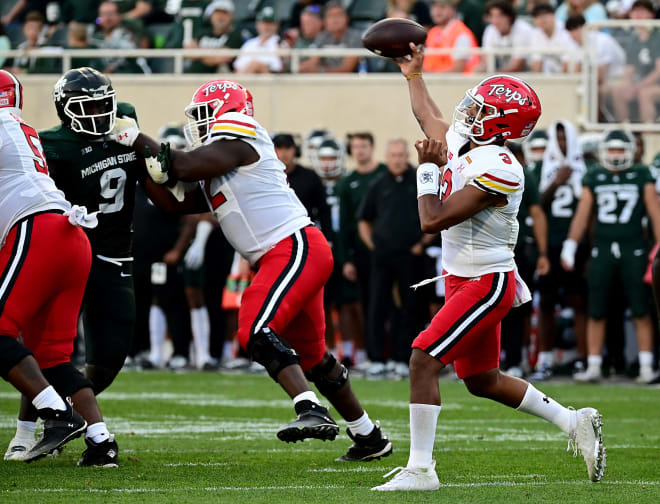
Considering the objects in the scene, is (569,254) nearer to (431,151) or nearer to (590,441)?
(590,441)

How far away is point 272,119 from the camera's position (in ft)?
47.9

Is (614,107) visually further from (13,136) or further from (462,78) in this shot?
(13,136)

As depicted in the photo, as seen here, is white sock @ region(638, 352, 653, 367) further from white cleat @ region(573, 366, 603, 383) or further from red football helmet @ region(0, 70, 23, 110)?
red football helmet @ region(0, 70, 23, 110)

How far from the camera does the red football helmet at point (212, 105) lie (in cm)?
598

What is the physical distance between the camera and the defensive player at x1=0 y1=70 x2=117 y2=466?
552cm

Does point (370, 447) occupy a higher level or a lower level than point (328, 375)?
lower

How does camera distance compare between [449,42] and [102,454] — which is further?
[449,42]

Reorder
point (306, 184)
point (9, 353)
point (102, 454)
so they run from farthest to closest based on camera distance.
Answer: point (306, 184), point (102, 454), point (9, 353)

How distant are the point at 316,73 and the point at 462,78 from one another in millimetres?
1699

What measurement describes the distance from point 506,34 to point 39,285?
9.20 metres

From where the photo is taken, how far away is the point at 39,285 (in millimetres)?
5652

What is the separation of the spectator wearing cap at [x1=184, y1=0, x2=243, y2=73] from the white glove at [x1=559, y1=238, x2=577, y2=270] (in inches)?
209

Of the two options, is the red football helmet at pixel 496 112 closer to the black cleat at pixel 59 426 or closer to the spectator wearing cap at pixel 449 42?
the black cleat at pixel 59 426

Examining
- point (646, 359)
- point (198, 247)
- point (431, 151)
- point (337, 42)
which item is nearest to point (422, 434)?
point (431, 151)
